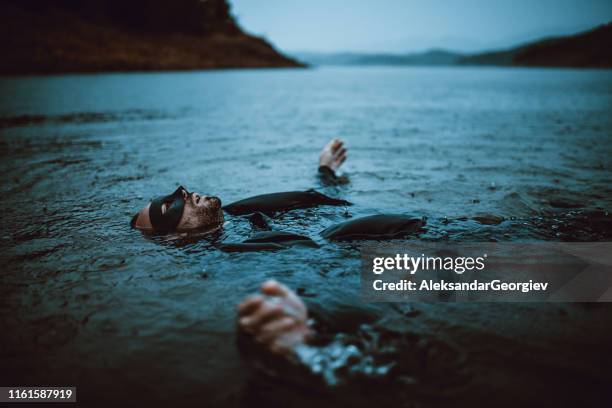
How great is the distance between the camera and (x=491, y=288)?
4.27m

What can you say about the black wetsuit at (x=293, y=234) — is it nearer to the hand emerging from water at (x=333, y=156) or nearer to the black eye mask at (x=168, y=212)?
the black eye mask at (x=168, y=212)

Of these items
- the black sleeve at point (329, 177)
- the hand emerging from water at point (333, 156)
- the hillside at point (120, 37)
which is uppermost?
the hillside at point (120, 37)

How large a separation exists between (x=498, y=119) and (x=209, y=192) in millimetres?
16333

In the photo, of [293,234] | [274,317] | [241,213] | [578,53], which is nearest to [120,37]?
[241,213]

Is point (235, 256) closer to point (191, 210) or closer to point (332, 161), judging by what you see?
point (191, 210)

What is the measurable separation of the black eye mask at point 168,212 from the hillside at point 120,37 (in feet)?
172

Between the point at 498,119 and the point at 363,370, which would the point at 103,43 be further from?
the point at 363,370

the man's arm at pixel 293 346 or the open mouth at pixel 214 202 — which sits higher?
Result: the open mouth at pixel 214 202

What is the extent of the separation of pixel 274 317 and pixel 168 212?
3436 mm

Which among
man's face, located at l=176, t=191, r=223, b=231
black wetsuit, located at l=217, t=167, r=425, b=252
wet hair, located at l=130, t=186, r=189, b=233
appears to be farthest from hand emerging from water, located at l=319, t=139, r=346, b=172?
wet hair, located at l=130, t=186, r=189, b=233

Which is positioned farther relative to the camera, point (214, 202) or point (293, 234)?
point (214, 202)

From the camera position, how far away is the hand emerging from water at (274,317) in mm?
2902

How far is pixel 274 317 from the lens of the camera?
2918 mm

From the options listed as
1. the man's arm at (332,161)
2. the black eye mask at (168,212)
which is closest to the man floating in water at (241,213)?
the black eye mask at (168,212)
